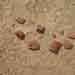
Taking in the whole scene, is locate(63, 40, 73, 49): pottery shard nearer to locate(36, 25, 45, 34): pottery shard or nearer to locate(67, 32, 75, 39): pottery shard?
locate(67, 32, 75, 39): pottery shard

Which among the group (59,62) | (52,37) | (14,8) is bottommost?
(59,62)

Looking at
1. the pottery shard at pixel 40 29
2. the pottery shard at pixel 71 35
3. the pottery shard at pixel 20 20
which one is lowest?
the pottery shard at pixel 71 35

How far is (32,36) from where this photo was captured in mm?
922

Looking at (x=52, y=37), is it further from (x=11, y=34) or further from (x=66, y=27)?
(x=11, y=34)

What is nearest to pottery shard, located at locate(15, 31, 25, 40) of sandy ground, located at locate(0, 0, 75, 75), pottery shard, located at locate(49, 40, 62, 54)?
sandy ground, located at locate(0, 0, 75, 75)

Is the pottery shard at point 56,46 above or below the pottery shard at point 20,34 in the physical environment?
below

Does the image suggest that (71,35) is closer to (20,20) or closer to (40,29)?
(40,29)

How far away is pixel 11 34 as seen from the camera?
93 centimetres

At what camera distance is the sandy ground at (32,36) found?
90cm

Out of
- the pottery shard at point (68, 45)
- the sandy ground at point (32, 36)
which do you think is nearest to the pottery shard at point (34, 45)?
the sandy ground at point (32, 36)

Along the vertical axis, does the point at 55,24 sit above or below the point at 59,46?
above

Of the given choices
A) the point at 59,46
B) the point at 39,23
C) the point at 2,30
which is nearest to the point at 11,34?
the point at 2,30

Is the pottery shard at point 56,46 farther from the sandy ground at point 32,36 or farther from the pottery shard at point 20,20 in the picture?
the pottery shard at point 20,20

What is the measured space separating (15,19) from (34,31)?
0.39ft
